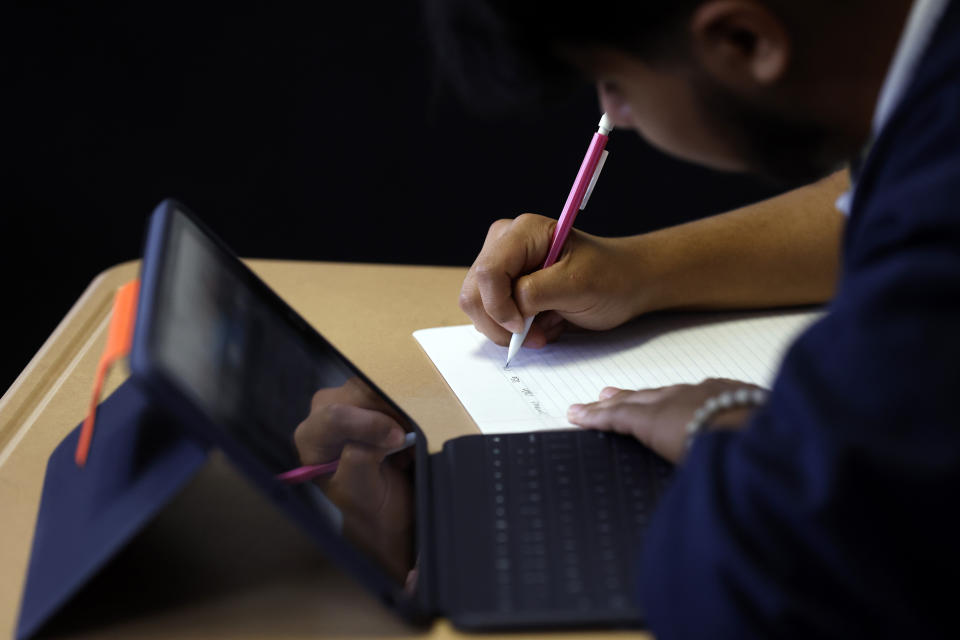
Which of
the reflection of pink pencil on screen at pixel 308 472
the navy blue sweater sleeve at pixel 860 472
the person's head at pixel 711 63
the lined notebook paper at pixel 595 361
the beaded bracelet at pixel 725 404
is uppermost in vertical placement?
the person's head at pixel 711 63

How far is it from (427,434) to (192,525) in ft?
0.65

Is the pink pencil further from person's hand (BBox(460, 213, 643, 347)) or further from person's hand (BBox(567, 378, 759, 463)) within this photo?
person's hand (BBox(567, 378, 759, 463))

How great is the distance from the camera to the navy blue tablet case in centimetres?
52

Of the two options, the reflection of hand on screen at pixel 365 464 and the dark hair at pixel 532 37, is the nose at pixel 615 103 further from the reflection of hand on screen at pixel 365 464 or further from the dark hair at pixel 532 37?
the reflection of hand on screen at pixel 365 464

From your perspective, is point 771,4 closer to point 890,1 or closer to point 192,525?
point 890,1

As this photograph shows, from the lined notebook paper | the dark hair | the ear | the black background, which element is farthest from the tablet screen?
the black background

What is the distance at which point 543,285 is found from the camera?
840 mm

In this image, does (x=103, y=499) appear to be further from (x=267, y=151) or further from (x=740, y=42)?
(x=267, y=151)

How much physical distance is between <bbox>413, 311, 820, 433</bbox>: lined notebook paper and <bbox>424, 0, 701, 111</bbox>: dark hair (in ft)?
0.87

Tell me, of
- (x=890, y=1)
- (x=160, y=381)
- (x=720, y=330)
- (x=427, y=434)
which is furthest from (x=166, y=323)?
(x=720, y=330)

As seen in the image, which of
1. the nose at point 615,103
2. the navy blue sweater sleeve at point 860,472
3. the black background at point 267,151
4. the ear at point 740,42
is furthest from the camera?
the black background at point 267,151

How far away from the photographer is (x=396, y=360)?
84 centimetres

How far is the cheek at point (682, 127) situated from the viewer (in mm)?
556

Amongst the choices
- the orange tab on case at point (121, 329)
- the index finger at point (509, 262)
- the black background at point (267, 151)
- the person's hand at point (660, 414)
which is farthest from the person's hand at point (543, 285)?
the black background at point (267, 151)
